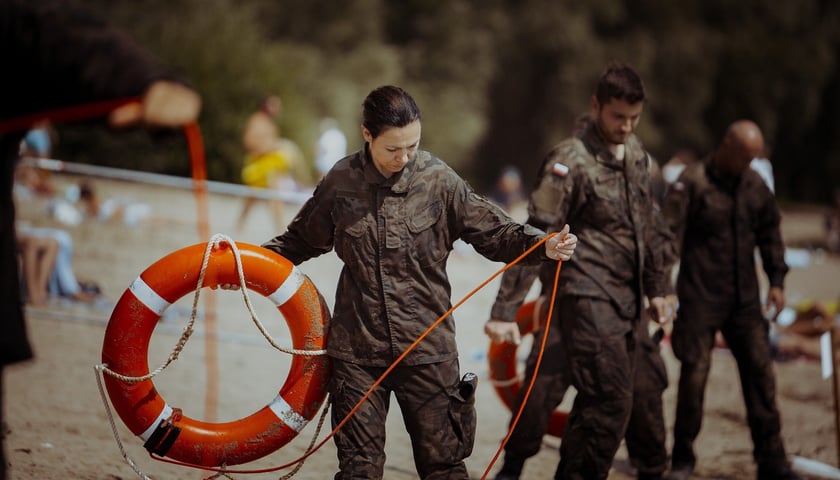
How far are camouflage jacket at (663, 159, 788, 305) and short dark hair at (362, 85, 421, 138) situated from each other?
232cm

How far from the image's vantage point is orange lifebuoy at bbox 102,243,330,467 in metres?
3.66

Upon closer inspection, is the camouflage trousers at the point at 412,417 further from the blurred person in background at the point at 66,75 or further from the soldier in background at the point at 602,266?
the blurred person in background at the point at 66,75

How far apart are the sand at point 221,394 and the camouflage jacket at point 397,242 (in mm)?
834

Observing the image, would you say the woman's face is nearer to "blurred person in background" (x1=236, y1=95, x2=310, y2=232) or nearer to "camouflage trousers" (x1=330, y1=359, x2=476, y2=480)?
"camouflage trousers" (x1=330, y1=359, x2=476, y2=480)

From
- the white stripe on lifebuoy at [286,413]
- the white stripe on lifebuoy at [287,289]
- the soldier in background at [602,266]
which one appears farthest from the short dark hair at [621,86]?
the white stripe on lifebuoy at [286,413]

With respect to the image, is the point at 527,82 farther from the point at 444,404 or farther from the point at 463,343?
the point at 444,404

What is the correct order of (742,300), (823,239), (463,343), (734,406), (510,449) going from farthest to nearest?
(823,239)
(463,343)
(734,406)
(742,300)
(510,449)

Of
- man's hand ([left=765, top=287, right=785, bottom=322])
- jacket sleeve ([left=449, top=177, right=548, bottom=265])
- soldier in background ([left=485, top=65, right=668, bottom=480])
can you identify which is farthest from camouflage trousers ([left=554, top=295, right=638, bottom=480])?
man's hand ([left=765, top=287, right=785, bottom=322])

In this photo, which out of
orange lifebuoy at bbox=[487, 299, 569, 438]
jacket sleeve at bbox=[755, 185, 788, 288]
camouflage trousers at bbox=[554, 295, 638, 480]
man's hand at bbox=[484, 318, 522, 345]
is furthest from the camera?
jacket sleeve at bbox=[755, 185, 788, 288]

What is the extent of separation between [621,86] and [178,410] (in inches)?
92.5

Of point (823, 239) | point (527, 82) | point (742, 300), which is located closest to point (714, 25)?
point (527, 82)

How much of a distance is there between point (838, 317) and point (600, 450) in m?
6.39

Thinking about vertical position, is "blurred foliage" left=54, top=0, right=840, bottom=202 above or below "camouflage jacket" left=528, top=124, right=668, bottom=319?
above

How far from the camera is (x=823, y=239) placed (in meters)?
21.2
